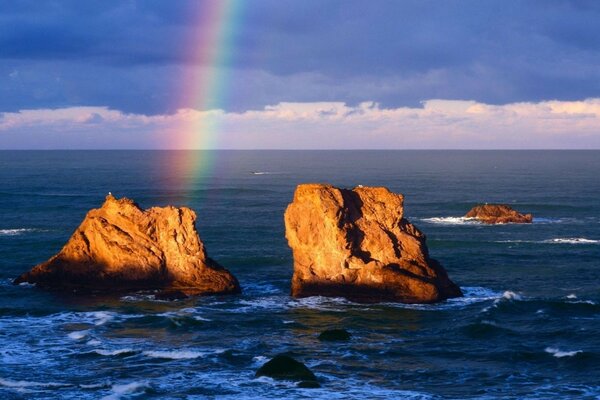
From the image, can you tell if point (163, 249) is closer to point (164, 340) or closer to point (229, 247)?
point (164, 340)

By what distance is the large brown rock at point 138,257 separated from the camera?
58.6 metres

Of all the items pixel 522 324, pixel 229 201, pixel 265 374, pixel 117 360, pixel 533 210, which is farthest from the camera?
pixel 229 201

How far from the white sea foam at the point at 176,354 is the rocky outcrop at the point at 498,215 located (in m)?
63.2

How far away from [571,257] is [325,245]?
27.5 m

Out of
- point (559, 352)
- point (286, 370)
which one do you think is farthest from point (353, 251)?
point (286, 370)

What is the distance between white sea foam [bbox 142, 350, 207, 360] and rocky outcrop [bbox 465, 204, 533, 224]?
6315cm

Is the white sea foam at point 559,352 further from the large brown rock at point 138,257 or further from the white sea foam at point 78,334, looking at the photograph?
the white sea foam at point 78,334

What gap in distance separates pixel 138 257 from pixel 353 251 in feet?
45.0

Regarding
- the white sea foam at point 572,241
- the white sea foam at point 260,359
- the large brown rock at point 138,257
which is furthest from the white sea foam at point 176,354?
the white sea foam at point 572,241

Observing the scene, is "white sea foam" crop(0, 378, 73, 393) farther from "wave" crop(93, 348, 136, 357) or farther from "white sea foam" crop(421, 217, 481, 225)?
"white sea foam" crop(421, 217, 481, 225)

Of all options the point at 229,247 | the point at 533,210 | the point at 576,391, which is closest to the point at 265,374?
the point at 576,391

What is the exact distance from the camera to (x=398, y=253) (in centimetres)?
5762

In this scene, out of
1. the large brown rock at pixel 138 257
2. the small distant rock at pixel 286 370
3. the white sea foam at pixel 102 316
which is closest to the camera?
the small distant rock at pixel 286 370

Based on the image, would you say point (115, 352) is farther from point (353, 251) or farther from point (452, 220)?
point (452, 220)
